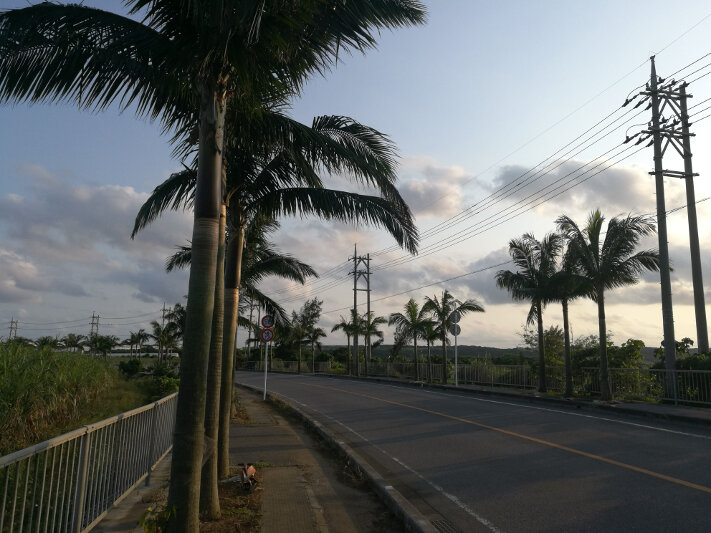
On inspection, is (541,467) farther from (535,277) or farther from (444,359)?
(444,359)

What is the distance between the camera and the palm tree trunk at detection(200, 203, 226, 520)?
571 centimetres

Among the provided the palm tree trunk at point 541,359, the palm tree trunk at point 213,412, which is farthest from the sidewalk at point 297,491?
the palm tree trunk at point 541,359

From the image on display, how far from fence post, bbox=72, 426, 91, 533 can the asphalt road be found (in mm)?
3670

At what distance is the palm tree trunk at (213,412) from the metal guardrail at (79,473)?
0.91 metres

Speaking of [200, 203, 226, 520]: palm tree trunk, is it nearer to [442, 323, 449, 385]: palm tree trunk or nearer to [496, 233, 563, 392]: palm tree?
[496, 233, 563, 392]: palm tree

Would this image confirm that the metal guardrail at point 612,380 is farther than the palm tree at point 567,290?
No

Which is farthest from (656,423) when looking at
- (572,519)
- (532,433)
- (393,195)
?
(393,195)

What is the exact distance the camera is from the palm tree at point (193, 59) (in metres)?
4.53

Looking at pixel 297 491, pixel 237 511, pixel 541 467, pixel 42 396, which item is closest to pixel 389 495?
pixel 297 491

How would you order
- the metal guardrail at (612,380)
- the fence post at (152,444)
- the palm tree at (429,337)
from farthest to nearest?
the palm tree at (429,337) → the metal guardrail at (612,380) → the fence post at (152,444)

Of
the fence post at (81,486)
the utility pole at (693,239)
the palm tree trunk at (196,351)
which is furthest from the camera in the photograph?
the utility pole at (693,239)

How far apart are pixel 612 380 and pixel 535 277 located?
5.38 meters

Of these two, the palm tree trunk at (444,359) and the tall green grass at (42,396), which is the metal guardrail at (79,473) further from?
the palm tree trunk at (444,359)

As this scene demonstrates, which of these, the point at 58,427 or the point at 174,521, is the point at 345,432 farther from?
the point at 174,521
